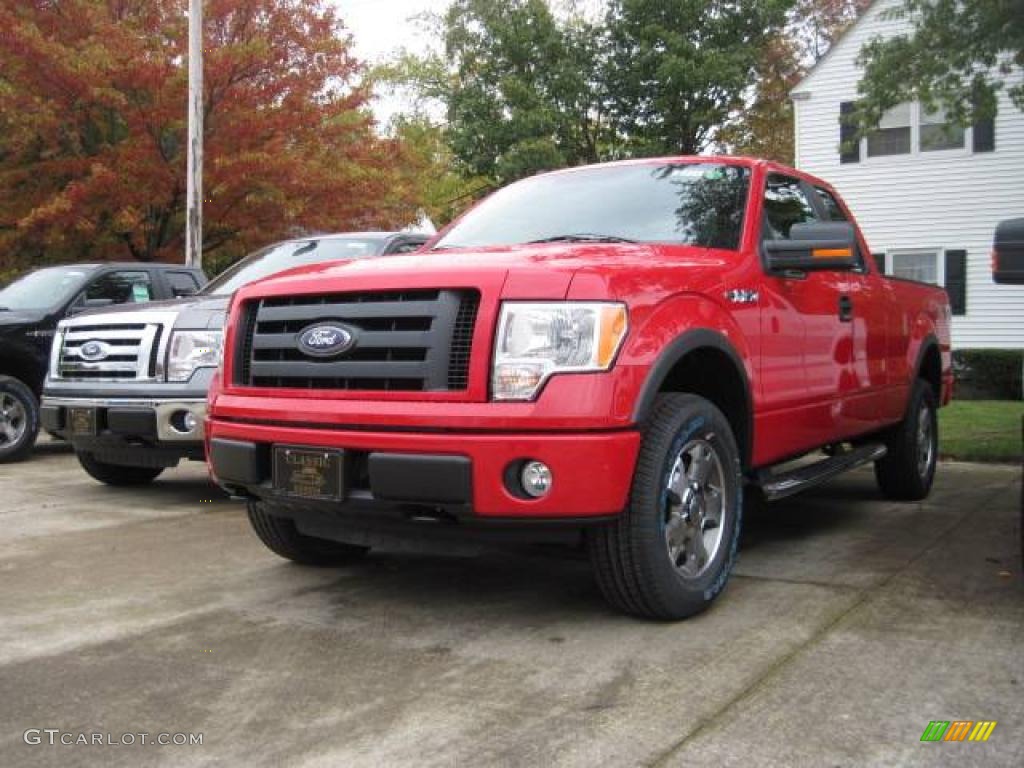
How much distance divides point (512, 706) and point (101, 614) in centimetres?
198

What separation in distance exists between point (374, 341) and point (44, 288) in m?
6.94

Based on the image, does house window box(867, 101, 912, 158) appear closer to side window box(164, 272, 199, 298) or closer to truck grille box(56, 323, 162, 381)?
side window box(164, 272, 199, 298)

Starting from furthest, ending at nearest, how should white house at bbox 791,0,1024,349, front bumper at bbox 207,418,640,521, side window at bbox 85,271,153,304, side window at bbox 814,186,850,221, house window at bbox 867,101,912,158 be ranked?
house window at bbox 867,101,912,158 < white house at bbox 791,0,1024,349 < side window at bbox 85,271,153,304 < side window at bbox 814,186,850,221 < front bumper at bbox 207,418,640,521

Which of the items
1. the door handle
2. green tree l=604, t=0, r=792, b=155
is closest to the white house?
green tree l=604, t=0, r=792, b=155

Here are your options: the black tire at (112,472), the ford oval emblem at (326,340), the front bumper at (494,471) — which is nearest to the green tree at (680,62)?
the black tire at (112,472)

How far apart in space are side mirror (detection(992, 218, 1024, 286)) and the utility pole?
37.6 ft

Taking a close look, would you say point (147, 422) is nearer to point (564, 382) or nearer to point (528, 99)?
point (564, 382)

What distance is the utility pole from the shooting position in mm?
13797

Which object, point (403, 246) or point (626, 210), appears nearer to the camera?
point (626, 210)

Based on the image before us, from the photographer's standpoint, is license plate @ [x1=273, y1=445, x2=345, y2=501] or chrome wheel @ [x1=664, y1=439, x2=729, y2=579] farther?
chrome wheel @ [x1=664, y1=439, x2=729, y2=579]

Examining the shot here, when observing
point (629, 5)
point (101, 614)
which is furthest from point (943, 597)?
point (629, 5)

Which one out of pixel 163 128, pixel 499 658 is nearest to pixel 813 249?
pixel 499 658

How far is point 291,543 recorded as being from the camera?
4.75 m

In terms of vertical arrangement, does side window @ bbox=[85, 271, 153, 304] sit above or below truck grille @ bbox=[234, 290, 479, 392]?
above
